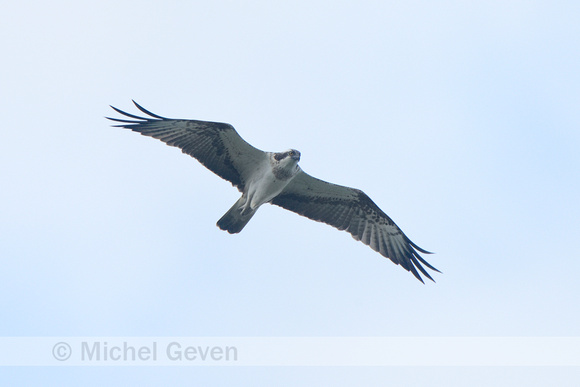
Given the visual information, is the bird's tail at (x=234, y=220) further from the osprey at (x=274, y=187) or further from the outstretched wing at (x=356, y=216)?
the outstretched wing at (x=356, y=216)

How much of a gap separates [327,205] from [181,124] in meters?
3.04

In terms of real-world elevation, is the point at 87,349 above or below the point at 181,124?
below

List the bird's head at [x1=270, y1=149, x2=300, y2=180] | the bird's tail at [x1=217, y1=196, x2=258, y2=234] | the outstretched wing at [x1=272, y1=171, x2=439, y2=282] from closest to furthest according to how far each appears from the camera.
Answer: the bird's head at [x1=270, y1=149, x2=300, y2=180] → the bird's tail at [x1=217, y1=196, x2=258, y2=234] → the outstretched wing at [x1=272, y1=171, x2=439, y2=282]

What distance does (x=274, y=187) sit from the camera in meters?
11.2

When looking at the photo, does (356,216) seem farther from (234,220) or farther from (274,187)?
(234,220)

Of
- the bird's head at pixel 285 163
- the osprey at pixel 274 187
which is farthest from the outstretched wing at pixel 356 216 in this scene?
the bird's head at pixel 285 163

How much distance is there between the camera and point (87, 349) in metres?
8.91

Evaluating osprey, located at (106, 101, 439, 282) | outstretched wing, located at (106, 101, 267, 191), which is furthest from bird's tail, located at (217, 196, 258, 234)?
outstretched wing, located at (106, 101, 267, 191)

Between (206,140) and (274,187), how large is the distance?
1367 millimetres

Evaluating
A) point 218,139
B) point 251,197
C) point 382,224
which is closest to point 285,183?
point 251,197

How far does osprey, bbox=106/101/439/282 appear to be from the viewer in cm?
1112

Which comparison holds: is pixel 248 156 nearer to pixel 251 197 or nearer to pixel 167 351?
pixel 251 197

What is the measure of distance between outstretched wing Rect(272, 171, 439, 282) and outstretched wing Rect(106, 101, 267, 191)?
1084 mm

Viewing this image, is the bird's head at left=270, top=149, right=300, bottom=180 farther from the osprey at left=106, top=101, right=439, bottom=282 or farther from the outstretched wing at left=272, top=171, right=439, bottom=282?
the outstretched wing at left=272, top=171, right=439, bottom=282
